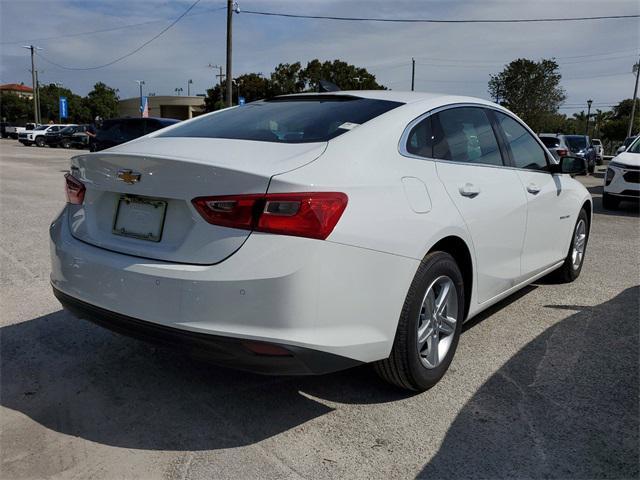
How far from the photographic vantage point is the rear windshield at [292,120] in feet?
9.64

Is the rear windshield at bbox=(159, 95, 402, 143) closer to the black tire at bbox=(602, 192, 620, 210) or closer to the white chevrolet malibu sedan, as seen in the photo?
the white chevrolet malibu sedan

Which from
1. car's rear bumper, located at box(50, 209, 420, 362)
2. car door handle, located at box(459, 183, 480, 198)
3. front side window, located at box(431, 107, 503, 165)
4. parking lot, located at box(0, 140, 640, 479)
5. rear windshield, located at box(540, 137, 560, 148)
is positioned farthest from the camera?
rear windshield, located at box(540, 137, 560, 148)

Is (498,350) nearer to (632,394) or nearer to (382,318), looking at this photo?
(632,394)

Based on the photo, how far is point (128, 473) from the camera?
2.43m

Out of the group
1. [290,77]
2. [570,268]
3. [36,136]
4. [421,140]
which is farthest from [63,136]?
[421,140]

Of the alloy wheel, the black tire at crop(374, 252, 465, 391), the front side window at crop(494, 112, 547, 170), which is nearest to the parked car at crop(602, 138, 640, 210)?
the front side window at crop(494, 112, 547, 170)

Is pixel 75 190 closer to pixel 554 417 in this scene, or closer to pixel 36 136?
pixel 554 417

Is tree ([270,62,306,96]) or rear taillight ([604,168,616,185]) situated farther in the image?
tree ([270,62,306,96])

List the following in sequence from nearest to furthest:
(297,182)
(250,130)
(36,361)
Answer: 1. (297,182)
2. (250,130)
3. (36,361)

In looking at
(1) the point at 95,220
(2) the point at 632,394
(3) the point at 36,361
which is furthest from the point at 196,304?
(2) the point at 632,394

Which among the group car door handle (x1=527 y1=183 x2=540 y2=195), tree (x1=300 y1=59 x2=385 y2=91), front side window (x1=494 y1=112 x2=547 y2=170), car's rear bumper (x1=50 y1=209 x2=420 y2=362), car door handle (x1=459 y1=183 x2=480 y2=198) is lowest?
car's rear bumper (x1=50 y1=209 x2=420 y2=362)

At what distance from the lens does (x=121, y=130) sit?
17359mm

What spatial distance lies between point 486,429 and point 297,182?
154cm

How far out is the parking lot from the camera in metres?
2.51
